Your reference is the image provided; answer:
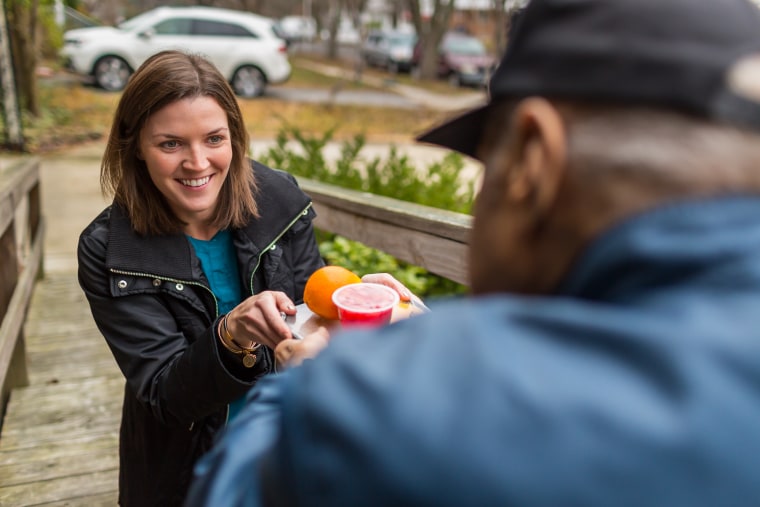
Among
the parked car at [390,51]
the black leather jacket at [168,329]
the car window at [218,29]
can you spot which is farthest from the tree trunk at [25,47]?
the parked car at [390,51]

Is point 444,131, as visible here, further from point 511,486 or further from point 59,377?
point 59,377

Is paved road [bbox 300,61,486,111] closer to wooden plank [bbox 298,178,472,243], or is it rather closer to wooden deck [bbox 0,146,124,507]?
wooden deck [bbox 0,146,124,507]

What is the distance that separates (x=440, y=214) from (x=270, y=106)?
1301cm

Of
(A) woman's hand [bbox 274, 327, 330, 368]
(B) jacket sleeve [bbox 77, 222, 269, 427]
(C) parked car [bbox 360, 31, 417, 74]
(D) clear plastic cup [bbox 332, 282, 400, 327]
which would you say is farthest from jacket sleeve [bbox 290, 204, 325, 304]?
(C) parked car [bbox 360, 31, 417, 74]

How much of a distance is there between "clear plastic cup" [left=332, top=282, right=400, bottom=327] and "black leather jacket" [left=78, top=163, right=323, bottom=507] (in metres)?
0.40

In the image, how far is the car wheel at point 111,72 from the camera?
48.3 ft

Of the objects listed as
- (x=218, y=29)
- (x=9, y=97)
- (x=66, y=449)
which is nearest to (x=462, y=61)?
(x=218, y=29)

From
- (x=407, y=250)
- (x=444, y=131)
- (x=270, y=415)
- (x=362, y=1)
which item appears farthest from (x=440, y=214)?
Result: (x=362, y=1)

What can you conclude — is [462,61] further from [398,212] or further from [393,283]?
[393,283]

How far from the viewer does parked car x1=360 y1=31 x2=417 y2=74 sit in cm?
2703

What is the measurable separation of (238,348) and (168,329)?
0.34 meters

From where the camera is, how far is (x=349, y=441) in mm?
615

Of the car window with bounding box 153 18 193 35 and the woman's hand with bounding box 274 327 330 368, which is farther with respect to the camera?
the car window with bounding box 153 18 193 35

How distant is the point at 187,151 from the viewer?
1.88 m
